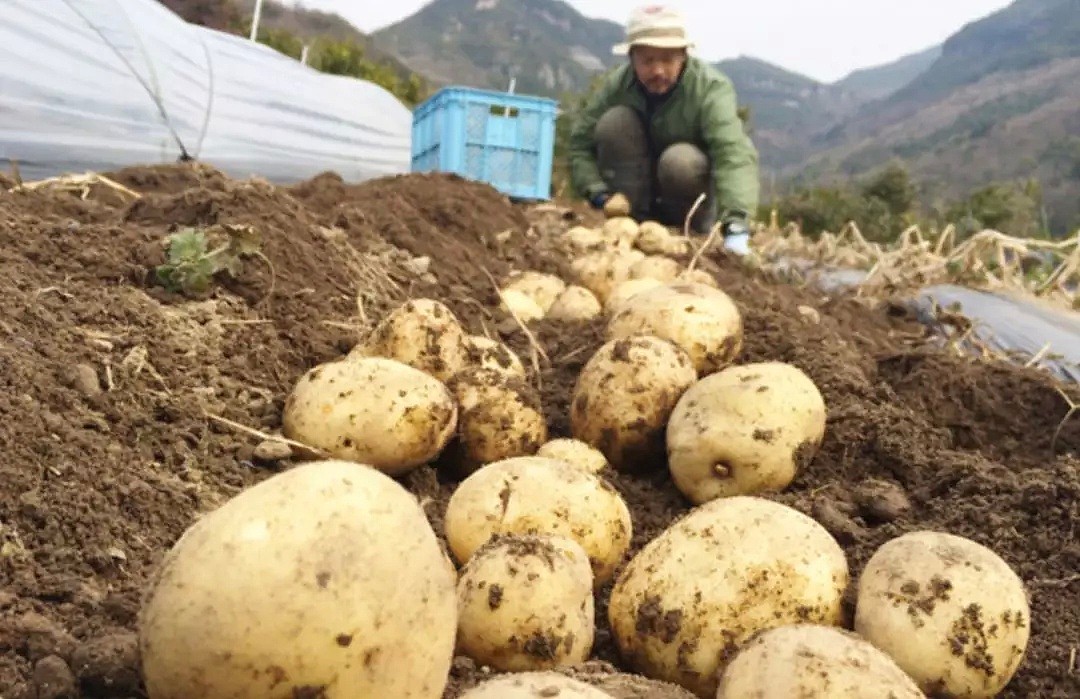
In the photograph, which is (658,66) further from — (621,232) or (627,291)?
(627,291)

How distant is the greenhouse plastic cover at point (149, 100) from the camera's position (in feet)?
17.4

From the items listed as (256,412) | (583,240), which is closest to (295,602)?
(256,412)

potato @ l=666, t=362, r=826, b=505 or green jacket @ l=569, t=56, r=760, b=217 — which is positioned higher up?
green jacket @ l=569, t=56, r=760, b=217

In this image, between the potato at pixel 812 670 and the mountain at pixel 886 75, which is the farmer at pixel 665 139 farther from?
the mountain at pixel 886 75

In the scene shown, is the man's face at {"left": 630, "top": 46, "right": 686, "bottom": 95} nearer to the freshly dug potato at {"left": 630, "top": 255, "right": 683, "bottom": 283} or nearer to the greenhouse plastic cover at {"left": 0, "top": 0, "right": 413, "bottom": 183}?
the greenhouse plastic cover at {"left": 0, "top": 0, "right": 413, "bottom": 183}

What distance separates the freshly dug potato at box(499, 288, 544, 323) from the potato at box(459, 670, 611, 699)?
2.26 m

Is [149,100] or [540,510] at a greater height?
[149,100]

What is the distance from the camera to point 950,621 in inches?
70.6

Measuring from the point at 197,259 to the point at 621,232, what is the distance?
337 cm

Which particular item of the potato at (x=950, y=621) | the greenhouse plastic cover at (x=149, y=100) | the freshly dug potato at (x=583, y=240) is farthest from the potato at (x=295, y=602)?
the greenhouse plastic cover at (x=149, y=100)

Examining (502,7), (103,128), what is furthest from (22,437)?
(502,7)

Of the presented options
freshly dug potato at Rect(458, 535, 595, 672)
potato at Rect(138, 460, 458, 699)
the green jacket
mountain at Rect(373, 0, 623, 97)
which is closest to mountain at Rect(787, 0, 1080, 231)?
mountain at Rect(373, 0, 623, 97)

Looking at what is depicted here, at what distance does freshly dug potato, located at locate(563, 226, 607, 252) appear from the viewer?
5.22 m

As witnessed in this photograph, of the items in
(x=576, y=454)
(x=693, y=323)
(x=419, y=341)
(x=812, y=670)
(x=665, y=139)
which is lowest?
(x=576, y=454)
